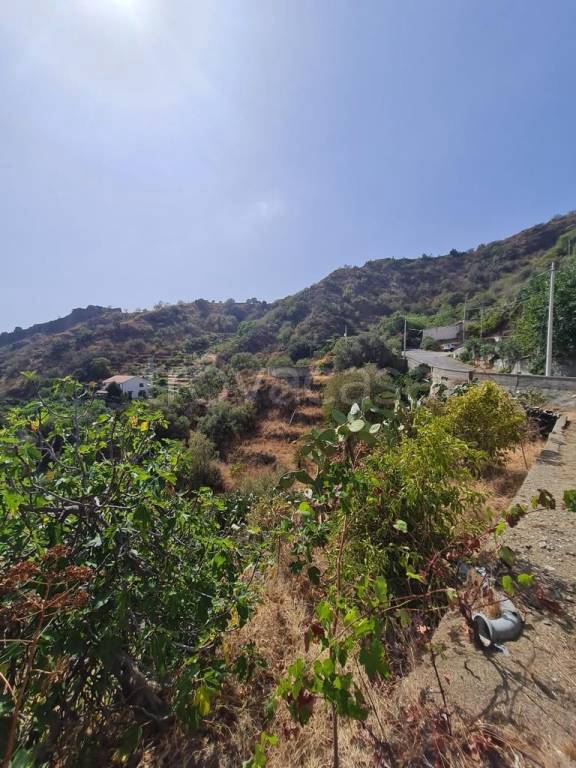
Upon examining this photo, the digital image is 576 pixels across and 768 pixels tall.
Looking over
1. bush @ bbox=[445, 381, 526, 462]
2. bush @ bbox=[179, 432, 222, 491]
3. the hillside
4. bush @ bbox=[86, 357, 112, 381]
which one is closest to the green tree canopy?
bush @ bbox=[445, 381, 526, 462]

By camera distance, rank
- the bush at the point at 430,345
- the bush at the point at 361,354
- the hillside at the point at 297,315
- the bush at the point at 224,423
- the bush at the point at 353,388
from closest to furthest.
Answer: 1. the bush at the point at 353,388
2. the bush at the point at 224,423
3. the bush at the point at 361,354
4. the bush at the point at 430,345
5. the hillside at the point at 297,315

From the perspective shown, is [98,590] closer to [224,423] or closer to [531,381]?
[531,381]

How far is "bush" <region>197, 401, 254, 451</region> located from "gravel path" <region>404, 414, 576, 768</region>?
44.7 feet

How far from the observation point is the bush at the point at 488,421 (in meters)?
4.38

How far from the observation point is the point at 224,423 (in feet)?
49.9

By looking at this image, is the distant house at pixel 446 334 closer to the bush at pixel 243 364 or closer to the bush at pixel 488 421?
the bush at pixel 243 364

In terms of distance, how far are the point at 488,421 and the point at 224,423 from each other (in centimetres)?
1250

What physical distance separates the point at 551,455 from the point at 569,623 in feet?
13.0

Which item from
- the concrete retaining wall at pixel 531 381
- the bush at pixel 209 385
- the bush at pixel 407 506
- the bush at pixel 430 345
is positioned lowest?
the bush at pixel 430 345

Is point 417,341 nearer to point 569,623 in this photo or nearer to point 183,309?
point 569,623

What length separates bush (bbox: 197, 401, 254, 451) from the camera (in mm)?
14891

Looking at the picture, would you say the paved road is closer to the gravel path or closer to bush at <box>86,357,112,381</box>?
the gravel path

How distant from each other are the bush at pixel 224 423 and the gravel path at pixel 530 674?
1361cm

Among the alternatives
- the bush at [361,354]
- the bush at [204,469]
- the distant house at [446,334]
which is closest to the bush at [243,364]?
the bush at [361,354]
